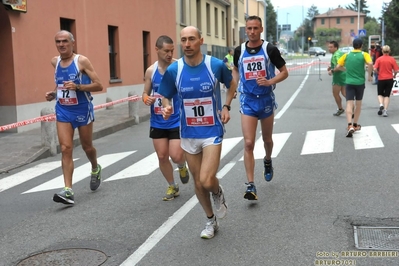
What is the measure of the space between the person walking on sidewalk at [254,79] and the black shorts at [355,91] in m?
5.26

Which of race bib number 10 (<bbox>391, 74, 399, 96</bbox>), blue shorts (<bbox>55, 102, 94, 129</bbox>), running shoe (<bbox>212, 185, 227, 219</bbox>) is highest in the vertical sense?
blue shorts (<bbox>55, 102, 94, 129</bbox>)

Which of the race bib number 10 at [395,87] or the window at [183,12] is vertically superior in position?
the window at [183,12]

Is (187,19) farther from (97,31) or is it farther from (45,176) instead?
(45,176)

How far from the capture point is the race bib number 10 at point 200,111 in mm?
5164

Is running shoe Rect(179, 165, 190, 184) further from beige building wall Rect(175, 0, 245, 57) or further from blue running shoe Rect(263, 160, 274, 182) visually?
beige building wall Rect(175, 0, 245, 57)

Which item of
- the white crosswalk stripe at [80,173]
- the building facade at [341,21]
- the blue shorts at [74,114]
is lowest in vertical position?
the white crosswalk stripe at [80,173]

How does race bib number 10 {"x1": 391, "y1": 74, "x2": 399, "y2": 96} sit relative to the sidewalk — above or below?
above

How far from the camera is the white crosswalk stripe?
8.13 meters

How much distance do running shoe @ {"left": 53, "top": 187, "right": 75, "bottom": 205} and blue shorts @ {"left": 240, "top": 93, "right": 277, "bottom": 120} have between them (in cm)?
228

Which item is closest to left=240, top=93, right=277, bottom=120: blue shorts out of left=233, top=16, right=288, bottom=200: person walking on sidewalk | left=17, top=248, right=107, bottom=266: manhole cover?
left=233, top=16, right=288, bottom=200: person walking on sidewalk

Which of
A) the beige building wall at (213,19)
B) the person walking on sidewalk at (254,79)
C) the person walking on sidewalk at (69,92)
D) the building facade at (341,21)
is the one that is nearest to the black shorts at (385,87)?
the person walking on sidewalk at (254,79)

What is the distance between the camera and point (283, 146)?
1058cm

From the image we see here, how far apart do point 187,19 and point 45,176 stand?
76.9 feet

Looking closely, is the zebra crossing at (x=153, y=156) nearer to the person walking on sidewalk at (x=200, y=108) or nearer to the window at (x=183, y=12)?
the person walking on sidewalk at (x=200, y=108)
